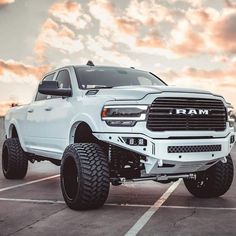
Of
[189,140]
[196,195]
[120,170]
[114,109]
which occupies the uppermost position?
[114,109]

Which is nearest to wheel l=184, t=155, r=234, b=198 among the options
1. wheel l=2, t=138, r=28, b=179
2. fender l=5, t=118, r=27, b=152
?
fender l=5, t=118, r=27, b=152

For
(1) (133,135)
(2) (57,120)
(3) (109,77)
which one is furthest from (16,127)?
(1) (133,135)

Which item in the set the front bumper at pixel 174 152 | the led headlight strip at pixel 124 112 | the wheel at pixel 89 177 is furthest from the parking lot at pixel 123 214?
the led headlight strip at pixel 124 112

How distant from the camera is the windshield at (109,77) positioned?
7.48 metres

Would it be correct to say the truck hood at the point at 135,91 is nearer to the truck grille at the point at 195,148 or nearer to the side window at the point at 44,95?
the truck grille at the point at 195,148

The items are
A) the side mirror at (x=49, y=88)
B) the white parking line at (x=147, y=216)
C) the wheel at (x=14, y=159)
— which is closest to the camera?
the white parking line at (x=147, y=216)

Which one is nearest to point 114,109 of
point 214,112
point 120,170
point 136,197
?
point 120,170

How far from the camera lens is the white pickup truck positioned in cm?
608

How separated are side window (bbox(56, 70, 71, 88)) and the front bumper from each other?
188cm

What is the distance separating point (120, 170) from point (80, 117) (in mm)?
915

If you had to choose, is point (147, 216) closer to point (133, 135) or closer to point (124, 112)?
point (133, 135)

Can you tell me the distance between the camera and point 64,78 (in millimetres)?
8102

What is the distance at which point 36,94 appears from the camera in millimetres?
9656

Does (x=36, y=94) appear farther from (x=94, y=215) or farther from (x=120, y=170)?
(x=94, y=215)
